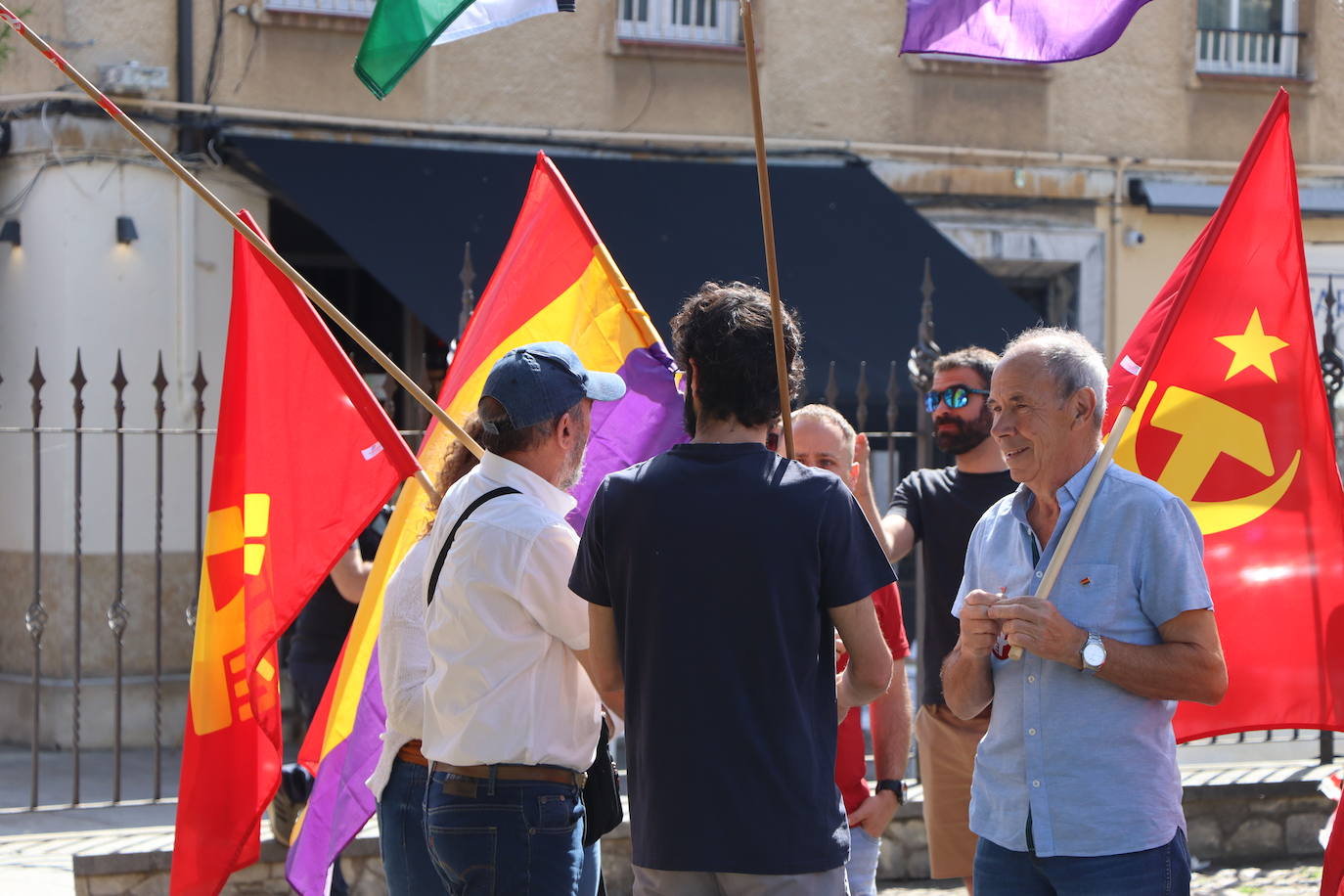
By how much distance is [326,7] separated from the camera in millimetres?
9938

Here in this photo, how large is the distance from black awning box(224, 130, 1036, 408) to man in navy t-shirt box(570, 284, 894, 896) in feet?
20.0

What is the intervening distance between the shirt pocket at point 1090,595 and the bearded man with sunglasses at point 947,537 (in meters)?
1.33

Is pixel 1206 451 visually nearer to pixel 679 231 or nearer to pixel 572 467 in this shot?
pixel 572 467

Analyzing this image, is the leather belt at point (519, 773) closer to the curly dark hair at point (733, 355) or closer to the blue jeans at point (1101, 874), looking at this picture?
the curly dark hair at point (733, 355)

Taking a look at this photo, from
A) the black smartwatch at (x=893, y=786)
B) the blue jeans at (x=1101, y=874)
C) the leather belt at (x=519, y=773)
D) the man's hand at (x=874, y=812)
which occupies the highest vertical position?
the leather belt at (x=519, y=773)

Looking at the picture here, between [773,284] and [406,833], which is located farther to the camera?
[406,833]

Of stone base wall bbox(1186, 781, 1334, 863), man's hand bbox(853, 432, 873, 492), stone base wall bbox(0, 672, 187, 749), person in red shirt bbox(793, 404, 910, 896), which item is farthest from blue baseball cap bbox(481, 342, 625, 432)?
stone base wall bbox(0, 672, 187, 749)

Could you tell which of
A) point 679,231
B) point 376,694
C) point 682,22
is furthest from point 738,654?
point 682,22

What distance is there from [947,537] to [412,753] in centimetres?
179

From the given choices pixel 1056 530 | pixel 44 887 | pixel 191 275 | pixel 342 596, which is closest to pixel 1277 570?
pixel 1056 530

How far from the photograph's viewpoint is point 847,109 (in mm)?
10922

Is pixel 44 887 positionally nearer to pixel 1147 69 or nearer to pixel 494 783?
pixel 494 783

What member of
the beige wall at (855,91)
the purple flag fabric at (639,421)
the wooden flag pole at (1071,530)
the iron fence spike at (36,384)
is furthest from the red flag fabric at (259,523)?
the beige wall at (855,91)

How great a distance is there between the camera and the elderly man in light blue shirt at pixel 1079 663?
2.87m
